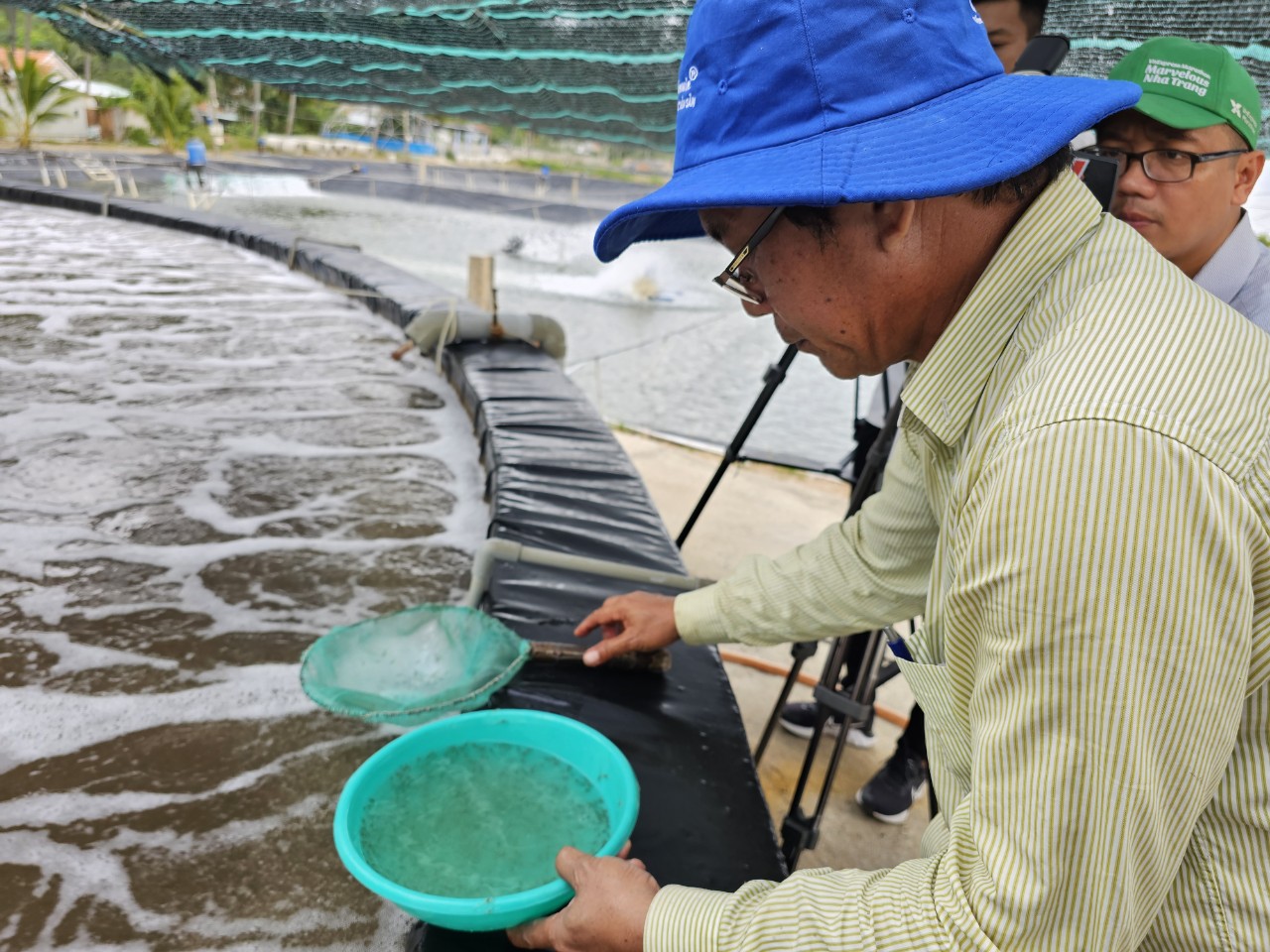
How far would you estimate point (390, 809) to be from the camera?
134 centimetres

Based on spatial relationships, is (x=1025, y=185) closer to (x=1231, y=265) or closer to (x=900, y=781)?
(x=1231, y=265)

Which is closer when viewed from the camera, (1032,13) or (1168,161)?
(1168,161)

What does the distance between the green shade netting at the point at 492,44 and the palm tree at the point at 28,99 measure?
20.4 metres

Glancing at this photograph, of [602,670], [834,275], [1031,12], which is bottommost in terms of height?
[602,670]

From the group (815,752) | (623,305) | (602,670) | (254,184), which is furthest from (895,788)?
(254,184)

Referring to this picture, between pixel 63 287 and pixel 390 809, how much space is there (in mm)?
6937

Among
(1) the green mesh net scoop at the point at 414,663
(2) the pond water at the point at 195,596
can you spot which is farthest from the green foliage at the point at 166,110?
(1) the green mesh net scoop at the point at 414,663

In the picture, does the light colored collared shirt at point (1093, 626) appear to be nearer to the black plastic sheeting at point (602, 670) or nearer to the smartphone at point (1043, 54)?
the black plastic sheeting at point (602, 670)

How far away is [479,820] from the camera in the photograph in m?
1.38

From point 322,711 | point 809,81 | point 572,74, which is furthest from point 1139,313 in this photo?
point 572,74

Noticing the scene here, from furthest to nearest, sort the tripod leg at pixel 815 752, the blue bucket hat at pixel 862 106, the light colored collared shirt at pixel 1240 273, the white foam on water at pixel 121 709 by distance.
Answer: the tripod leg at pixel 815 752
the white foam on water at pixel 121 709
the light colored collared shirt at pixel 1240 273
the blue bucket hat at pixel 862 106

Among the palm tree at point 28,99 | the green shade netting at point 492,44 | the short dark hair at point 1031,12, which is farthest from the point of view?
the palm tree at point 28,99

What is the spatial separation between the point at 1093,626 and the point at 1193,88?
1621 mm

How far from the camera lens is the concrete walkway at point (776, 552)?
2.62 metres
